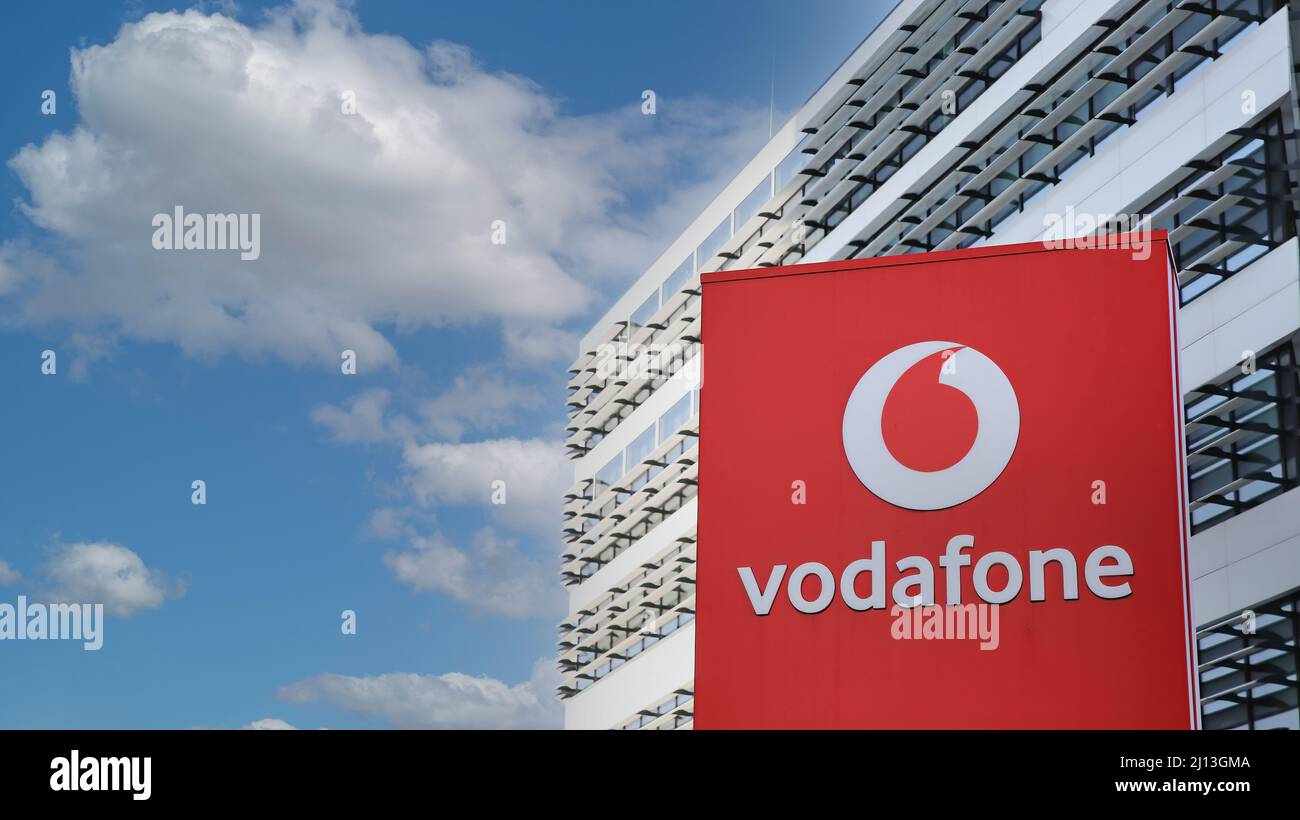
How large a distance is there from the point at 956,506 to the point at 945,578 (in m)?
0.91

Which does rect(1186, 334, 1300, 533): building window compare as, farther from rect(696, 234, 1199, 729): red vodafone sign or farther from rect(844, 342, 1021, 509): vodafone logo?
rect(844, 342, 1021, 509): vodafone logo

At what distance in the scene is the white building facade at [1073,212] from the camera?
2847 cm

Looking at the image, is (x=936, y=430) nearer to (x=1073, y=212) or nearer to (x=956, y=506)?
(x=956, y=506)

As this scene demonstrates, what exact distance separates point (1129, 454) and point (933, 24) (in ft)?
91.9

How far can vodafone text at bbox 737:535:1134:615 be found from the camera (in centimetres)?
1784

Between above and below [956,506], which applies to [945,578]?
below

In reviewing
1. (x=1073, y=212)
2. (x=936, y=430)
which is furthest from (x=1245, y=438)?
(x=936, y=430)

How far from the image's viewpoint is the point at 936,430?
63.1 ft

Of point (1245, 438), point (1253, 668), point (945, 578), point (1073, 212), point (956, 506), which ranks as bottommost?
point (1253, 668)

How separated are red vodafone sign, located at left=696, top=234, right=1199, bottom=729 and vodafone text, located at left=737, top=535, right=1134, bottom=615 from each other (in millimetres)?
23
